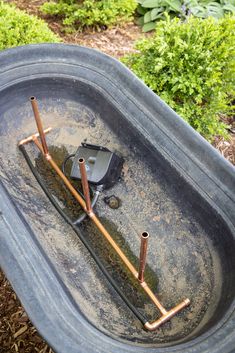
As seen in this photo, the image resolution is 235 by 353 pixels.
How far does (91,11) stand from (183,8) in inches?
30.3

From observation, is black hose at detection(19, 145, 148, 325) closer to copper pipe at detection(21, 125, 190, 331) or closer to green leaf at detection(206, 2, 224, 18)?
copper pipe at detection(21, 125, 190, 331)

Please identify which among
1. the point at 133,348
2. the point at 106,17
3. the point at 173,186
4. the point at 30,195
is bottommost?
the point at 133,348

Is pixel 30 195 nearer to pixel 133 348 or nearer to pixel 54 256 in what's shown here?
pixel 54 256

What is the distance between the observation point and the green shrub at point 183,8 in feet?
9.99

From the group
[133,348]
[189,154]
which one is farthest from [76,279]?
[189,154]

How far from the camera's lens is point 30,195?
181cm

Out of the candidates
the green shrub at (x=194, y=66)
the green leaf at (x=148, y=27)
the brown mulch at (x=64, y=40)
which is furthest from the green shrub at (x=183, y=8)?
the green shrub at (x=194, y=66)

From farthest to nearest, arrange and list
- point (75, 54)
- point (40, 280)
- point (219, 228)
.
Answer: point (75, 54), point (219, 228), point (40, 280)

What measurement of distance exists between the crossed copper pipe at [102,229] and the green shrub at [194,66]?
0.78 meters

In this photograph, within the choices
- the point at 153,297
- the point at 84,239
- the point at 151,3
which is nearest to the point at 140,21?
the point at 151,3

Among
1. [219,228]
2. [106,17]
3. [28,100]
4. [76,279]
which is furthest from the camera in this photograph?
[106,17]

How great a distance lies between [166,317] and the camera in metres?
1.37

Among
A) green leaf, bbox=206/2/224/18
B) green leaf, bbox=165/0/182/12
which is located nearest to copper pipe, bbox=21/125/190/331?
green leaf, bbox=165/0/182/12

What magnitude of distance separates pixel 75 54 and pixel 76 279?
3.46 feet
